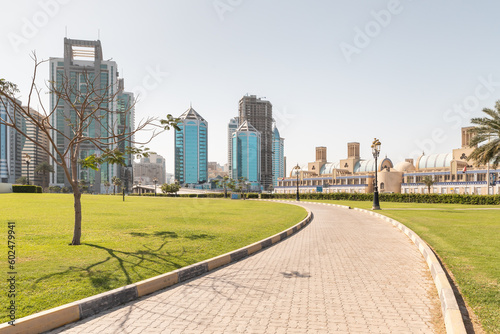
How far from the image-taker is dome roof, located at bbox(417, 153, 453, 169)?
80188 mm

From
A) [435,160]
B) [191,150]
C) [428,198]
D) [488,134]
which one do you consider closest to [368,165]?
[435,160]

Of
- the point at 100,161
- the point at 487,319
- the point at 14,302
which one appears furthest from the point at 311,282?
the point at 100,161

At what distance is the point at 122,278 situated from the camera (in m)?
5.68

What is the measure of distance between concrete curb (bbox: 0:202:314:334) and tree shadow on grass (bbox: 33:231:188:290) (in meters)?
0.34

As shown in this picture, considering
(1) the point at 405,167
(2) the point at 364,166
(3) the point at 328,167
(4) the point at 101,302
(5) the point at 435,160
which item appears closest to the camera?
(4) the point at 101,302

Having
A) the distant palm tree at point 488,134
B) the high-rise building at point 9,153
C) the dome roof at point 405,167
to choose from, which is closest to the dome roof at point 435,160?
the dome roof at point 405,167

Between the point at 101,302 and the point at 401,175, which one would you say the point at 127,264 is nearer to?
the point at 101,302

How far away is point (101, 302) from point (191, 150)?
175 metres

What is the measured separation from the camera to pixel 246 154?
180m

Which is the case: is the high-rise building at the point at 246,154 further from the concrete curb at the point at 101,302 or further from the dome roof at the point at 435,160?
the concrete curb at the point at 101,302

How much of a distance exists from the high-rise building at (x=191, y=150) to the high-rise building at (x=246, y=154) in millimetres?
19078

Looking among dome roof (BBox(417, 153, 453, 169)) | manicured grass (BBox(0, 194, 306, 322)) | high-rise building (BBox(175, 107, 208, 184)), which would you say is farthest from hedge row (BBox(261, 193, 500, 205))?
high-rise building (BBox(175, 107, 208, 184))

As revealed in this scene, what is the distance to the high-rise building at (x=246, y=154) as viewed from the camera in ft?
585

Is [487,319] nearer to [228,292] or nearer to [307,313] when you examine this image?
[307,313]
